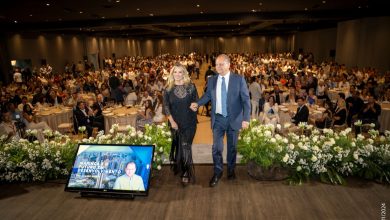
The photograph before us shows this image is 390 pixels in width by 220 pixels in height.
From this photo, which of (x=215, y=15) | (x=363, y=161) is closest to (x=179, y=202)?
(x=363, y=161)

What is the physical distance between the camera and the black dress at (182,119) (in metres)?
3.76

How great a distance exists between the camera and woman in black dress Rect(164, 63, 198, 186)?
12.3ft

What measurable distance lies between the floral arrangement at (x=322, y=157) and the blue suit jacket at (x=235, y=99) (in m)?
0.29

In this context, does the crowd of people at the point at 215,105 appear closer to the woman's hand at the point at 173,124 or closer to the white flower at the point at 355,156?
the woman's hand at the point at 173,124

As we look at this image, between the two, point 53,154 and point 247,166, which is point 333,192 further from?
point 53,154

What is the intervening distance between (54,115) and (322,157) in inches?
306

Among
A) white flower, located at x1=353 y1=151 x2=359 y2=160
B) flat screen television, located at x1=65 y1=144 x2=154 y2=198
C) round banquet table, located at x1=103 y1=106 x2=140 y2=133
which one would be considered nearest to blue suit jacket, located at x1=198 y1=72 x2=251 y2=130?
flat screen television, located at x1=65 y1=144 x2=154 y2=198

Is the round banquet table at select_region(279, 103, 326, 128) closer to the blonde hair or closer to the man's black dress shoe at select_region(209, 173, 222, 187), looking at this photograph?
the man's black dress shoe at select_region(209, 173, 222, 187)

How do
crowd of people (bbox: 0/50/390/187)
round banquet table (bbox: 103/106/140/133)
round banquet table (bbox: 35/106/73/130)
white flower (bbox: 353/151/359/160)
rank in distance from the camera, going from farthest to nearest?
round banquet table (bbox: 35/106/73/130)
round banquet table (bbox: 103/106/140/133)
crowd of people (bbox: 0/50/390/187)
white flower (bbox: 353/151/359/160)

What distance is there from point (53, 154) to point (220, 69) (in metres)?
2.40

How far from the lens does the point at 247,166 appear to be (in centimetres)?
405

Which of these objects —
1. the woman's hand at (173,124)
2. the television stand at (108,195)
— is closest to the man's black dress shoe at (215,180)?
the woman's hand at (173,124)

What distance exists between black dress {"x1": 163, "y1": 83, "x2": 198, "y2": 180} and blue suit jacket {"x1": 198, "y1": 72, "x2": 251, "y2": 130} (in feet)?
0.58

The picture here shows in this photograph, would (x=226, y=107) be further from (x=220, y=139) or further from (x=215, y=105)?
(x=220, y=139)
